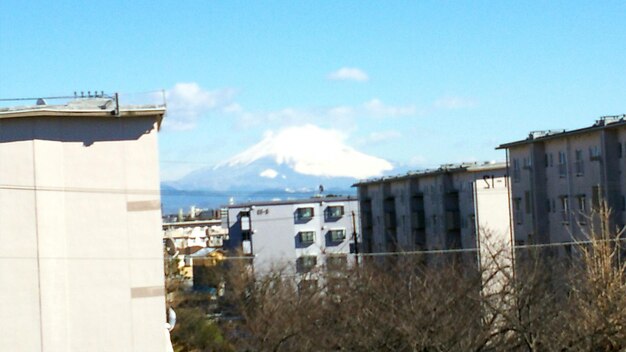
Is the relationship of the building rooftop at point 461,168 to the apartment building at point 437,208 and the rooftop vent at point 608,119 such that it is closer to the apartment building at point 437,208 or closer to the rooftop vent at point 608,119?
the apartment building at point 437,208

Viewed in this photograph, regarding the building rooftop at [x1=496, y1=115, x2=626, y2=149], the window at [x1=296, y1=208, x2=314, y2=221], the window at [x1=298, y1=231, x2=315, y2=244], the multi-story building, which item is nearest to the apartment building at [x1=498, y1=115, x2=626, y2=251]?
the building rooftop at [x1=496, y1=115, x2=626, y2=149]

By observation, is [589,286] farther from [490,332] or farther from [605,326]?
[490,332]

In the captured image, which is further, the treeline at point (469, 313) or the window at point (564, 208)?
the window at point (564, 208)

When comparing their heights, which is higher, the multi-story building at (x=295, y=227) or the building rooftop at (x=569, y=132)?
the building rooftop at (x=569, y=132)

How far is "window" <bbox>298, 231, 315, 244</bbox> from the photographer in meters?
77.1

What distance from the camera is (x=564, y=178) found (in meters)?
42.9

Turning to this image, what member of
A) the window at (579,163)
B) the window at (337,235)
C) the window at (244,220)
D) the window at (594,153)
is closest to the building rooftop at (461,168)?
the window at (579,163)

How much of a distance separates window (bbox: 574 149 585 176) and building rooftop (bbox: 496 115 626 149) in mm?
768

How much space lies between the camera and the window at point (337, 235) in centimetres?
7825

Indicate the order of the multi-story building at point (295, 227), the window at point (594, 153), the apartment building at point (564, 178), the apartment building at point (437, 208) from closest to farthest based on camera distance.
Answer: the apartment building at point (564, 178)
the window at point (594, 153)
the apartment building at point (437, 208)
the multi-story building at point (295, 227)

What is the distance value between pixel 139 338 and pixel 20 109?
155 inches

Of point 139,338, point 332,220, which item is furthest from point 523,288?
point 332,220

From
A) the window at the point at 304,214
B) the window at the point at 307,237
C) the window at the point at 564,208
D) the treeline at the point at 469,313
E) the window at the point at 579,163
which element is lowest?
the treeline at the point at 469,313

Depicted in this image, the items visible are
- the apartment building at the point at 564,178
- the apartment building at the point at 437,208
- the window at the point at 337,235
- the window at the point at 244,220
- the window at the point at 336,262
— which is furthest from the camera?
the window at the point at 244,220
